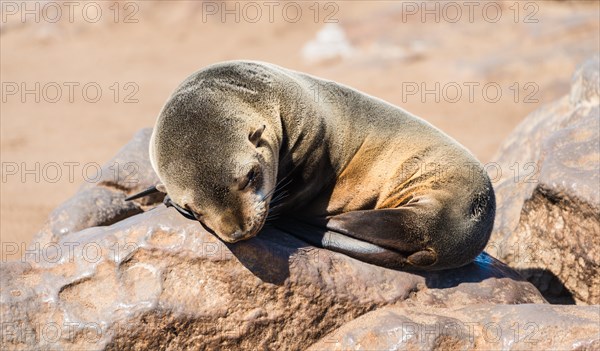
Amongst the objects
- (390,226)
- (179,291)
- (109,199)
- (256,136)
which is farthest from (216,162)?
(109,199)

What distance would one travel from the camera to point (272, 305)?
16.6 ft

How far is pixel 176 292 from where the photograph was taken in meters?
4.95

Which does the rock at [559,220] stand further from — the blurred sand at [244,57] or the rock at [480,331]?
the blurred sand at [244,57]

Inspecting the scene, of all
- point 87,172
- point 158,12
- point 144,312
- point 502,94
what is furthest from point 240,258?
point 158,12

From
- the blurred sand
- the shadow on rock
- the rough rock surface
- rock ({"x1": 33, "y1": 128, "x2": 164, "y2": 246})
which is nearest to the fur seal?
the rough rock surface

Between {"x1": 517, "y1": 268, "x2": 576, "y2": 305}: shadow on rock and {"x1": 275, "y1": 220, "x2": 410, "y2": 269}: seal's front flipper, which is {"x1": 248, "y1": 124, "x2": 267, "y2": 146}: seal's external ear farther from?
{"x1": 517, "y1": 268, "x2": 576, "y2": 305}: shadow on rock

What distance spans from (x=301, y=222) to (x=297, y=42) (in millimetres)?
14142

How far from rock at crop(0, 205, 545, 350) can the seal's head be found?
250mm

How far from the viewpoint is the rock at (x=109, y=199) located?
7297 mm

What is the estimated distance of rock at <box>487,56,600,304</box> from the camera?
638 centimetres

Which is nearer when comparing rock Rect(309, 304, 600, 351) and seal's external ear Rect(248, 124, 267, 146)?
rock Rect(309, 304, 600, 351)

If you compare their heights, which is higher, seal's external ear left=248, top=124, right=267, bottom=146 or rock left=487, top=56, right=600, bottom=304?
seal's external ear left=248, top=124, right=267, bottom=146

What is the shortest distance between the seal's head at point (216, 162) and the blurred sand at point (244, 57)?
4895 millimetres

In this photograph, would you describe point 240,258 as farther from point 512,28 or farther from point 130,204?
point 512,28
